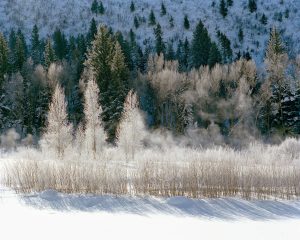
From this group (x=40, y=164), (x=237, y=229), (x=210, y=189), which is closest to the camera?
(x=237, y=229)

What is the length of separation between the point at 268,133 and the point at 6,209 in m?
34.4

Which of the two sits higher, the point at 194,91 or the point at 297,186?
the point at 194,91

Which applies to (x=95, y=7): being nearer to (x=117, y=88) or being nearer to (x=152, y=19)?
(x=152, y=19)

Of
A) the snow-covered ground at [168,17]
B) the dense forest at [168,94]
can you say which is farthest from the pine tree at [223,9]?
the dense forest at [168,94]

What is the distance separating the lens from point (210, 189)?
14078 mm

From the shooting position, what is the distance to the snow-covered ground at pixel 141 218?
32.6 ft

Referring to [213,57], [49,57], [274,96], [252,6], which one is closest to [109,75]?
[49,57]

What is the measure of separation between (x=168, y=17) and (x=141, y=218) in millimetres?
66903

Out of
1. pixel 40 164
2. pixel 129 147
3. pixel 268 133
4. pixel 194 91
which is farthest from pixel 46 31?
pixel 40 164

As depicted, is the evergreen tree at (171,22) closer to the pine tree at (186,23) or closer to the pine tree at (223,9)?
the pine tree at (186,23)

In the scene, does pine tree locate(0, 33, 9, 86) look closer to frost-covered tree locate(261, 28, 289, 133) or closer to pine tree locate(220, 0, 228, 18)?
frost-covered tree locate(261, 28, 289, 133)

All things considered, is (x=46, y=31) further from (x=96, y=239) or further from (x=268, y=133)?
(x=96, y=239)

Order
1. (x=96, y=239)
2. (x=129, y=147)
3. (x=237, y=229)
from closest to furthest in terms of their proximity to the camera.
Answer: (x=96, y=239), (x=237, y=229), (x=129, y=147)

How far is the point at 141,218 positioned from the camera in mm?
11562
